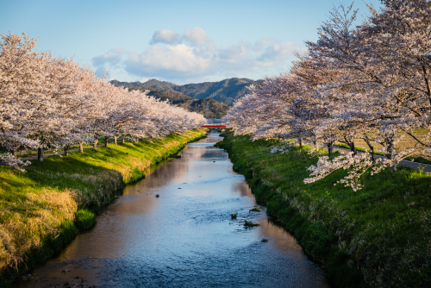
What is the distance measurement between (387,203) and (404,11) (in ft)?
28.4

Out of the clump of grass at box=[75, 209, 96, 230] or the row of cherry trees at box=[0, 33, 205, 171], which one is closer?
the row of cherry trees at box=[0, 33, 205, 171]

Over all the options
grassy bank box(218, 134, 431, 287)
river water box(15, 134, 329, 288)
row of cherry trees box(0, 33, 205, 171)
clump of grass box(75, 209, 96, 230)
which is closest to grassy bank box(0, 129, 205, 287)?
clump of grass box(75, 209, 96, 230)

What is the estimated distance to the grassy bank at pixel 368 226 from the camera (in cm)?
1100

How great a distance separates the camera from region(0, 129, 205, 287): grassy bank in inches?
594

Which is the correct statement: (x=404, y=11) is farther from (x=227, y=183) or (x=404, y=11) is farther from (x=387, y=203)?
(x=227, y=183)

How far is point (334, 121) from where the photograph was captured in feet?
37.8

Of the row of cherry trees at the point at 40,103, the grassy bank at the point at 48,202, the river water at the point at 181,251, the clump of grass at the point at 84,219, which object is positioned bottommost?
the river water at the point at 181,251

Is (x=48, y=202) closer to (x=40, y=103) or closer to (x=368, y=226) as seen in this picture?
(x=40, y=103)

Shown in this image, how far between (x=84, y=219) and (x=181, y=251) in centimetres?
840

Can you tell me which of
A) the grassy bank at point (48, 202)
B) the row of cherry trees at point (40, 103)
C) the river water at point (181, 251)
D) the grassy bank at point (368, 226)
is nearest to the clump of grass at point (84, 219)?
the grassy bank at point (48, 202)

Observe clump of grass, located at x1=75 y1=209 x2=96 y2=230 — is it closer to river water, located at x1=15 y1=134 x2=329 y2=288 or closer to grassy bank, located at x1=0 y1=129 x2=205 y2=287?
grassy bank, located at x1=0 y1=129 x2=205 y2=287

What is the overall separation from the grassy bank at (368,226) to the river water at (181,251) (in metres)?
1.17

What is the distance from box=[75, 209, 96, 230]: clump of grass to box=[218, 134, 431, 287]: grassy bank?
13.3m

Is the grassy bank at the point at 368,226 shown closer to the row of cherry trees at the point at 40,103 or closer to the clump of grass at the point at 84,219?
the clump of grass at the point at 84,219
